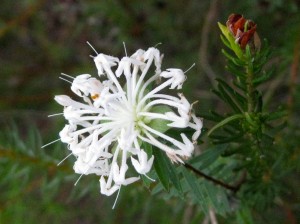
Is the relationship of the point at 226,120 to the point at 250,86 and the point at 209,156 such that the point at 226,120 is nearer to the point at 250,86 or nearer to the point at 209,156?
the point at 250,86

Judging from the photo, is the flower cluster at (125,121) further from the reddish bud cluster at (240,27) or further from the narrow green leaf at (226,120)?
the reddish bud cluster at (240,27)

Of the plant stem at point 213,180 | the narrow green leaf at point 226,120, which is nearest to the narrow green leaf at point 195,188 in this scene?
the plant stem at point 213,180

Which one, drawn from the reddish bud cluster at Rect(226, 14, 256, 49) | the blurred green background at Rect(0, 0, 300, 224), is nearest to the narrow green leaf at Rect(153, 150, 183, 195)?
the reddish bud cluster at Rect(226, 14, 256, 49)

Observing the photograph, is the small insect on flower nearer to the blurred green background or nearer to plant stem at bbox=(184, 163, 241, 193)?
plant stem at bbox=(184, 163, 241, 193)

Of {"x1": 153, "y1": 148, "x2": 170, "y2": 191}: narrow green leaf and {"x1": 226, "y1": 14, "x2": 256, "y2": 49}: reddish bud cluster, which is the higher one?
{"x1": 226, "y1": 14, "x2": 256, "y2": 49}: reddish bud cluster

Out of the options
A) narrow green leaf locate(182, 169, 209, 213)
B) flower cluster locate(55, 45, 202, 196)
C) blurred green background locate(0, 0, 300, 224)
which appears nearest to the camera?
flower cluster locate(55, 45, 202, 196)

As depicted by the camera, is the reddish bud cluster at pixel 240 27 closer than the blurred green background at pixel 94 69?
Yes

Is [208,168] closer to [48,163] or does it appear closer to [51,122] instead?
[48,163]

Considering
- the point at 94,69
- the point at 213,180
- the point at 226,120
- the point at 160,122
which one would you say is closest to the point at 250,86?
the point at 226,120

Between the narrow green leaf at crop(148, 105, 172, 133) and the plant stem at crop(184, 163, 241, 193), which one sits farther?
the plant stem at crop(184, 163, 241, 193)

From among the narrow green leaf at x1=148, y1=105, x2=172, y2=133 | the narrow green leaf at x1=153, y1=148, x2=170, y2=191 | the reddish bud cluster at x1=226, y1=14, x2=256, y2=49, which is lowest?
the narrow green leaf at x1=153, y1=148, x2=170, y2=191
